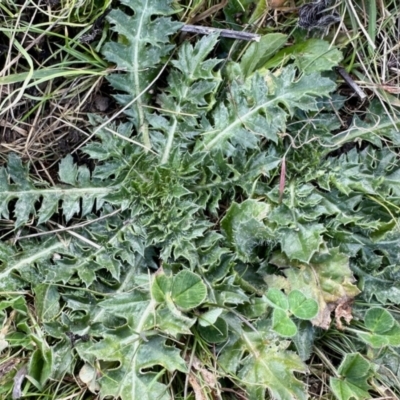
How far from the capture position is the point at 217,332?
7.82ft

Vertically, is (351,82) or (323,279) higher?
(351,82)

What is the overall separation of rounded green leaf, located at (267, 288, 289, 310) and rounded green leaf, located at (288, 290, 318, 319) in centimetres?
2

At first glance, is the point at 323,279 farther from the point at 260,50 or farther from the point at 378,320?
the point at 260,50

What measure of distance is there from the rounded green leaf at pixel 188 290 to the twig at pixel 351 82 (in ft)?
3.78

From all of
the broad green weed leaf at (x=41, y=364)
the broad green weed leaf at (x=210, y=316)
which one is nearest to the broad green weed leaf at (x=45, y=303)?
the broad green weed leaf at (x=41, y=364)

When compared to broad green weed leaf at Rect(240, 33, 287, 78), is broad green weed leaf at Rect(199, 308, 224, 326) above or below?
below

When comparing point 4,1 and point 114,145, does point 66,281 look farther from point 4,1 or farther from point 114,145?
point 4,1

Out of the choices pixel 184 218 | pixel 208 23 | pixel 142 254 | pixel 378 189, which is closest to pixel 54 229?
pixel 142 254

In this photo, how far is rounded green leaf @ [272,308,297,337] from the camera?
2195 mm

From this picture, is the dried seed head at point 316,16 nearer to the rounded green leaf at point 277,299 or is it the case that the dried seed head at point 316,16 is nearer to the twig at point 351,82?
the twig at point 351,82

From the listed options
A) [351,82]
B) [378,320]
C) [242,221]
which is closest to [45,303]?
[242,221]

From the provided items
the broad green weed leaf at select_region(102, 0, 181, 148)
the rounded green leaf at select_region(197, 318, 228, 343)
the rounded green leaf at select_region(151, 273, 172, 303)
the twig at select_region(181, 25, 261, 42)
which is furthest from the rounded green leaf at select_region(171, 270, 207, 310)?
the twig at select_region(181, 25, 261, 42)

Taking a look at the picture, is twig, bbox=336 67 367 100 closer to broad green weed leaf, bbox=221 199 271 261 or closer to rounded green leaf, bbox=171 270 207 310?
broad green weed leaf, bbox=221 199 271 261

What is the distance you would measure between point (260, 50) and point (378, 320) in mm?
1290
